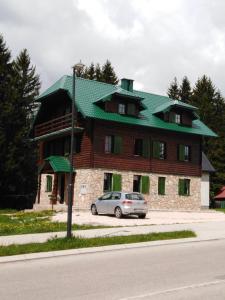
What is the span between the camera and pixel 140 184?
38.2 metres

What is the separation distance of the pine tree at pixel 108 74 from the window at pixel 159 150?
30502 mm

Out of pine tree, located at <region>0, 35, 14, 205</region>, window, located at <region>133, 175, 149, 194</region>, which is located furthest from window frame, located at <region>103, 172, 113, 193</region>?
pine tree, located at <region>0, 35, 14, 205</region>

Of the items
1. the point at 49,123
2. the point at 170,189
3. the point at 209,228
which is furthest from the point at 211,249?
the point at 49,123

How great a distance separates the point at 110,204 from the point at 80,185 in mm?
8587

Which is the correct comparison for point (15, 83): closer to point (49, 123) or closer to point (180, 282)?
point (49, 123)

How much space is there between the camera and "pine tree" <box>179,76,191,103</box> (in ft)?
250

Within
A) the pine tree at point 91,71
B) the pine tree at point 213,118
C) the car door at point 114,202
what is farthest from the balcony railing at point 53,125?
the pine tree at point 91,71

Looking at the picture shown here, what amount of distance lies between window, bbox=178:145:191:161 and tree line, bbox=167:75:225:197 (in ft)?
66.0

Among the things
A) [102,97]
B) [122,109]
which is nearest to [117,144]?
[122,109]

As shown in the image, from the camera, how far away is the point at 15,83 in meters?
46.7

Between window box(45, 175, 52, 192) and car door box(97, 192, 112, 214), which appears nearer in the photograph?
car door box(97, 192, 112, 214)

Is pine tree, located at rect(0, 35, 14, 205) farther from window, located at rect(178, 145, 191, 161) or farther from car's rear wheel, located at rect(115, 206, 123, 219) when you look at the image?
car's rear wheel, located at rect(115, 206, 123, 219)

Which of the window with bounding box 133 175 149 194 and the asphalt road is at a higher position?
the window with bounding box 133 175 149 194

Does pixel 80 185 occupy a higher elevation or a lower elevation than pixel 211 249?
higher
